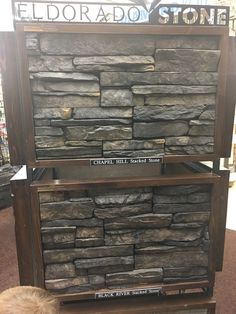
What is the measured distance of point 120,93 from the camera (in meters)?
0.94

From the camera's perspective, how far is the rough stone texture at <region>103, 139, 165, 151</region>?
0.98m

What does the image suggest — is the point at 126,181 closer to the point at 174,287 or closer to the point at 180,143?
the point at 180,143

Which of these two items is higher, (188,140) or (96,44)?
(96,44)

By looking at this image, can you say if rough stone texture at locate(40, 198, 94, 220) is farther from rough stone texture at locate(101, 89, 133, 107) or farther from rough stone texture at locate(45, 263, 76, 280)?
rough stone texture at locate(101, 89, 133, 107)

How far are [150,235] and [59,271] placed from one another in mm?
338

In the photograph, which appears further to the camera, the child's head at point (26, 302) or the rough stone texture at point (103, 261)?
the rough stone texture at point (103, 261)

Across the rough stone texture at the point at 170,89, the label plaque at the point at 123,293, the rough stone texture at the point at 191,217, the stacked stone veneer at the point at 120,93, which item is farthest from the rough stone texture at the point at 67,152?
the label plaque at the point at 123,293

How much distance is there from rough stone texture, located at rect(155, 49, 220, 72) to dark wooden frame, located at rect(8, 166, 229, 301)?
1.16 feet

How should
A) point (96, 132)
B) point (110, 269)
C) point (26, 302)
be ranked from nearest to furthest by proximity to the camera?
point (26, 302) < point (96, 132) < point (110, 269)

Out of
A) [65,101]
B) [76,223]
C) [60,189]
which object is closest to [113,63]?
[65,101]

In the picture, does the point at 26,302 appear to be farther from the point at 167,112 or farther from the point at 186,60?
the point at 186,60

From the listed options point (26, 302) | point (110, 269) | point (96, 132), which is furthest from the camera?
point (110, 269)

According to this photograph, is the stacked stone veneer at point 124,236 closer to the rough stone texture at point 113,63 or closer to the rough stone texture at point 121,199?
the rough stone texture at point 121,199

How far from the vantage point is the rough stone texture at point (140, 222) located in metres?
1.03
